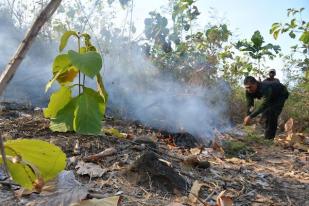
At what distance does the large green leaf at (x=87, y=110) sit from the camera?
2.16 feet

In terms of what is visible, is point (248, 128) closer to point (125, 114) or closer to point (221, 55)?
point (221, 55)

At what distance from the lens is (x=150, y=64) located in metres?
8.95

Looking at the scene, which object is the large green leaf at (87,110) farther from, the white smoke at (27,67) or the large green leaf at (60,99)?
the white smoke at (27,67)

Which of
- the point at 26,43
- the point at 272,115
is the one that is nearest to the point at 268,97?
the point at 272,115

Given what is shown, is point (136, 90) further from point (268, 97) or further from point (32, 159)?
point (32, 159)

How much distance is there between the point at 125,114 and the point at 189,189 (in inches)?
151

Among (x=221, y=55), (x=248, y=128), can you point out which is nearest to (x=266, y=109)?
(x=248, y=128)

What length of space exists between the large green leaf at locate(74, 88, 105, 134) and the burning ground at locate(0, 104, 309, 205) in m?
1.25

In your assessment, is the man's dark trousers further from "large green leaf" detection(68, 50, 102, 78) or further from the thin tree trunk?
the thin tree trunk

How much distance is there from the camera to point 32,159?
1.98 ft

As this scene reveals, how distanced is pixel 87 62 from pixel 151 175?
84.7 inches

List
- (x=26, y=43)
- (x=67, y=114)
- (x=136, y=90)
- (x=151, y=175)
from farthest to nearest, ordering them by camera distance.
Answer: (x=136, y=90), (x=151, y=175), (x=67, y=114), (x=26, y=43)

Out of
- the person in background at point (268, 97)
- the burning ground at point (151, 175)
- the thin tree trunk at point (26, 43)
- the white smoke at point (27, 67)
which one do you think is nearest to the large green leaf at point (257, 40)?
the person in background at point (268, 97)

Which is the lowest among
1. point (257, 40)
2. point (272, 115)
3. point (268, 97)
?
point (272, 115)
